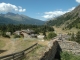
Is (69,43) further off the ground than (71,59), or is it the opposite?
(69,43)

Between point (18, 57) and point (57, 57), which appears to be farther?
point (57, 57)

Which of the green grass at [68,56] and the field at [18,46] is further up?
the field at [18,46]

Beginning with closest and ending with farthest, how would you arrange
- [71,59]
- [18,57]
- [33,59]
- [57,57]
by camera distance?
[33,59] → [18,57] → [71,59] → [57,57]

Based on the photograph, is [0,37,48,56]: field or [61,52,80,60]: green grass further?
[0,37,48,56]: field

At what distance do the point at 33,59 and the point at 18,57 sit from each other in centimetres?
398

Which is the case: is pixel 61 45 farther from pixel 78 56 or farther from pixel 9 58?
pixel 9 58

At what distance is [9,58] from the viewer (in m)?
14.6

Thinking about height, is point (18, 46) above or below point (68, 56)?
above

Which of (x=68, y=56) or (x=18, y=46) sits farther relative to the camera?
(x=18, y=46)

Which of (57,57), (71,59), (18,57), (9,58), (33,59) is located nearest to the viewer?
(33,59)

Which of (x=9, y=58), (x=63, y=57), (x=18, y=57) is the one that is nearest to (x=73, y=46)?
(x=63, y=57)

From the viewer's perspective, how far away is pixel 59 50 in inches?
1021

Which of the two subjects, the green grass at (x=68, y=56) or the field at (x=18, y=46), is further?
the field at (x=18, y=46)

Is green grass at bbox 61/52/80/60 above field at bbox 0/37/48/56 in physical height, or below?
below
